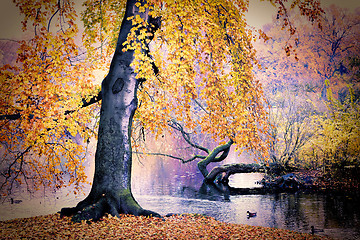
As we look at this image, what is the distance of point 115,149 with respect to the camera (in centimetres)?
513

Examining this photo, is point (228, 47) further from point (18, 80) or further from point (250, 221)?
point (18, 80)

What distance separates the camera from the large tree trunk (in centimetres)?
491

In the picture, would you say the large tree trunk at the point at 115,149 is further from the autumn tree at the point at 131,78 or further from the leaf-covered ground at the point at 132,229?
the leaf-covered ground at the point at 132,229

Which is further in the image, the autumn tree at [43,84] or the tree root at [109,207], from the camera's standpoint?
the autumn tree at [43,84]

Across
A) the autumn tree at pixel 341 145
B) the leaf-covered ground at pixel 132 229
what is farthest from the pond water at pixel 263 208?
the autumn tree at pixel 341 145

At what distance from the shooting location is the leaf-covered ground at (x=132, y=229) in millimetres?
4031

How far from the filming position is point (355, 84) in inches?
579

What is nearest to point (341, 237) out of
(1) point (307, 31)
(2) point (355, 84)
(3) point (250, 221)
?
(3) point (250, 221)

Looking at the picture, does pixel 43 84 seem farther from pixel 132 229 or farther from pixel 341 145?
pixel 341 145

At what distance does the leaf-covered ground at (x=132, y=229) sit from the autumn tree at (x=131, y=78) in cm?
29

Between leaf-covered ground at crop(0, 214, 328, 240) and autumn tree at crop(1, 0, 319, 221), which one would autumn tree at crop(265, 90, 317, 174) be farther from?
leaf-covered ground at crop(0, 214, 328, 240)

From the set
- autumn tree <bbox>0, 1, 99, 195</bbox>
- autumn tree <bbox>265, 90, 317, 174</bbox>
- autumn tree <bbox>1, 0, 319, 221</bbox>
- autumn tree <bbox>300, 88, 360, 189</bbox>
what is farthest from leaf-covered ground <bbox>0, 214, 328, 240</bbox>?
autumn tree <bbox>300, 88, 360, 189</bbox>

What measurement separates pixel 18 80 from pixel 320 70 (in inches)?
654

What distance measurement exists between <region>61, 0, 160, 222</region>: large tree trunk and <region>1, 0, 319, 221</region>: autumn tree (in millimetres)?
16
